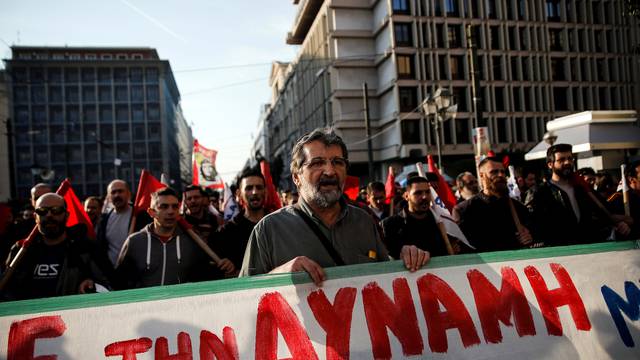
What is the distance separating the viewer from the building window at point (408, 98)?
36.3 m

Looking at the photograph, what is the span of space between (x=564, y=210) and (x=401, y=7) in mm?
36208

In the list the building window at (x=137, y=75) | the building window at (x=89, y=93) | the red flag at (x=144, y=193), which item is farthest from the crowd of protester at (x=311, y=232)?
the building window at (x=89, y=93)

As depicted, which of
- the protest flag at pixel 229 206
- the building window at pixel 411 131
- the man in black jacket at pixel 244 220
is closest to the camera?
the man in black jacket at pixel 244 220

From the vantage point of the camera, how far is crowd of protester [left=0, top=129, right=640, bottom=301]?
2.26 metres

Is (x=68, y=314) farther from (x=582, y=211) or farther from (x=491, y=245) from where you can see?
(x=582, y=211)

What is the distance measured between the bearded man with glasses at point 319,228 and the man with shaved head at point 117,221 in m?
3.77

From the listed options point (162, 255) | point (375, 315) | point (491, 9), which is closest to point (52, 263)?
point (162, 255)

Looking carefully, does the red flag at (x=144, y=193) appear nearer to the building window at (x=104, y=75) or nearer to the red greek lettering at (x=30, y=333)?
the red greek lettering at (x=30, y=333)

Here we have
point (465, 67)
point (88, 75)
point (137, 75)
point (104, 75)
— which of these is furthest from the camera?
point (137, 75)

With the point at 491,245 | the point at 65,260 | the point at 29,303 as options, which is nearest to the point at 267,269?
the point at 29,303

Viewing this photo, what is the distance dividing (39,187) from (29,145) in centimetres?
7033

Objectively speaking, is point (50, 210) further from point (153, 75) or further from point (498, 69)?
point (153, 75)

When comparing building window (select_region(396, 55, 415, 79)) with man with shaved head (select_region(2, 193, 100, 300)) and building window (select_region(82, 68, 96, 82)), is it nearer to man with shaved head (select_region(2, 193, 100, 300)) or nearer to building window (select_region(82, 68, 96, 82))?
man with shaved head (select_region(2, 193, 100, 300))

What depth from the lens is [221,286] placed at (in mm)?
2033
